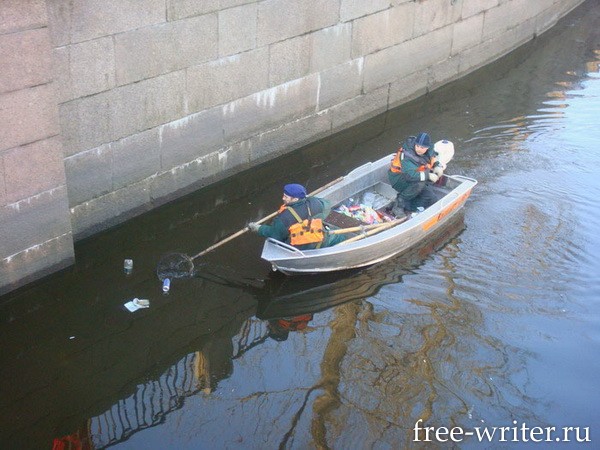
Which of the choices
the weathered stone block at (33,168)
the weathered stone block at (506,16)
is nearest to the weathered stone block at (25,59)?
the weathered stone block at (33,168)

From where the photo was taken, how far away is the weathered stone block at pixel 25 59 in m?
7.75

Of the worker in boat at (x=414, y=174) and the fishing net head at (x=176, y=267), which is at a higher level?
the worker in boat at (x=414, y=174)

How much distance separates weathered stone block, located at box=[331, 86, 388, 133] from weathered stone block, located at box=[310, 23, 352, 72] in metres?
0.87

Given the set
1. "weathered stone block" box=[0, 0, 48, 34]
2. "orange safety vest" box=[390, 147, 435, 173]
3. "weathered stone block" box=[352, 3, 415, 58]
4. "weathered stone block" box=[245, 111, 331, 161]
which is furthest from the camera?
"weathered stone block" box=[352, 3, 415, 58]

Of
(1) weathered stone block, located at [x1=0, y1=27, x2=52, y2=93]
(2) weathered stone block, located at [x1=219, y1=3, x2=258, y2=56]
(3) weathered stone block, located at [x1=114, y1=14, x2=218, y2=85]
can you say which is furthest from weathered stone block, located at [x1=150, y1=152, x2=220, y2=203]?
(1) weathered stone block, located at [x1=0, y1=27, x2=52, y2=93]

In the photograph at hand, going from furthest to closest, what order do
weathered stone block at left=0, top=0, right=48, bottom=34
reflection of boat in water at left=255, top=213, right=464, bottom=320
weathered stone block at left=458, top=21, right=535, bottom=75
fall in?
weathered stone block at left=458, top=21, right=535, bottom=75
reflection of boat in water at left=255, top=213, right=464, bottom=320
weathered stone block at left=0, top=0, right=48, bottom=34

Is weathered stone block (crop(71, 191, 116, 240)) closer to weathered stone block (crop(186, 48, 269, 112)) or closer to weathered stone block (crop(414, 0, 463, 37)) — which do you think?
weathered stone block (crop(186, 48, 269, 112))

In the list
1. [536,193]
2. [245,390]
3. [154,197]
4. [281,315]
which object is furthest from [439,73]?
[245,390]

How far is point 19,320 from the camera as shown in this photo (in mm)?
8562

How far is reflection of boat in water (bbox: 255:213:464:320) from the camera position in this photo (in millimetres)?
9188

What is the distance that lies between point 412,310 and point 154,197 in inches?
154

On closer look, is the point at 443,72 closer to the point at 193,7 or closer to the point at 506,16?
the point at 506,16

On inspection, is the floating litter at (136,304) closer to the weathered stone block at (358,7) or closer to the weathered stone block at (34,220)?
the weathered stone block at (34,220)

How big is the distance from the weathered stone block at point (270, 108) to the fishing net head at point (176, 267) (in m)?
2.53
